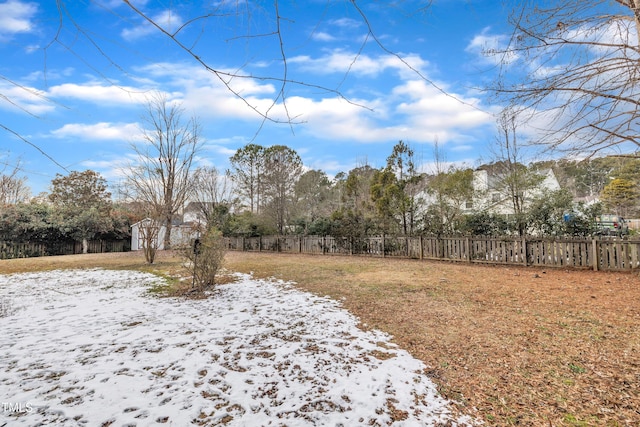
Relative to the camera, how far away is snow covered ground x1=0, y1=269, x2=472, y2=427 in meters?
1.96

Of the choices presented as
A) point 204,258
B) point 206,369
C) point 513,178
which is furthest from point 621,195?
point 206,369

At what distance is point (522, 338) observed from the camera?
3.18m

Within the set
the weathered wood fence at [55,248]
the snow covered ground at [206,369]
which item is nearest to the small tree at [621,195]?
the snow covered ground at [206,369]

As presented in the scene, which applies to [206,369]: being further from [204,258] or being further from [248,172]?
[248,172]

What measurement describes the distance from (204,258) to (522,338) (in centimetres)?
553

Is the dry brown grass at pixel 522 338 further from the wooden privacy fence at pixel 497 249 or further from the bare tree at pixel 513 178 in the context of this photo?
the bare tree at pixel 513 178

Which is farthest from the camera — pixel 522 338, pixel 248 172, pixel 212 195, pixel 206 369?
pixel 248 172

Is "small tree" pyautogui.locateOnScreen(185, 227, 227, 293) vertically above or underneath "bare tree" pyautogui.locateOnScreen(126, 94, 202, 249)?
underneath

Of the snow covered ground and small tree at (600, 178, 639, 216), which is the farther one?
small tree at (600, 178, 639, 216)

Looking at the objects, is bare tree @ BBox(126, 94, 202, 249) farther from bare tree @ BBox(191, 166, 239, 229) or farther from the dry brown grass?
the dry brown grass

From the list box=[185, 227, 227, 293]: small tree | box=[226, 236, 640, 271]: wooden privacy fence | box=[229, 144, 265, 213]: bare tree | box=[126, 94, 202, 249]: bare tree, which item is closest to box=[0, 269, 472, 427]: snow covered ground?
box=[185, 227, 227, 293]: small tree

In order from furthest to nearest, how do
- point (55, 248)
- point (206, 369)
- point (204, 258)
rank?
1. point (55, 248)
2. point (204, 258)
3. point (206, 369)

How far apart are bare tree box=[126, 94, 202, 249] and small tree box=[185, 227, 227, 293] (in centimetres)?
1026

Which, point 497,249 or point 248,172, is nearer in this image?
point 497,249
